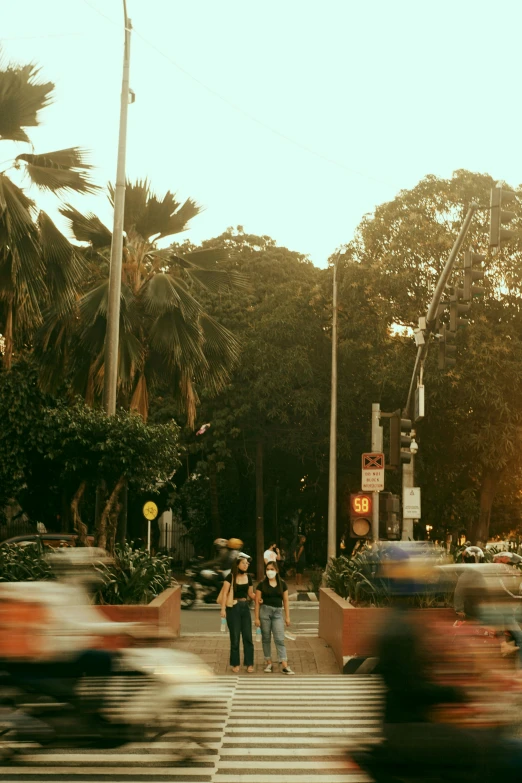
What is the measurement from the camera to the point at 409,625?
5512mm

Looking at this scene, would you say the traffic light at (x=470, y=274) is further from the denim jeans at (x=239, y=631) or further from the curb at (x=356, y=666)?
the denim jeans at (x=239, y=631)

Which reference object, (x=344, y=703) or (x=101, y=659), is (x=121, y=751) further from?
(x=344, y=703)

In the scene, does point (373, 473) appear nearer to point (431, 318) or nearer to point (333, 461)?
point (431, 318)

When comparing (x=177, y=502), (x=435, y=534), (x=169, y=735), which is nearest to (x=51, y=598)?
(x=169, y=735)

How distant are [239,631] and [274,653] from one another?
2.43 meters

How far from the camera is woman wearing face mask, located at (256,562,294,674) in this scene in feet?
49.8

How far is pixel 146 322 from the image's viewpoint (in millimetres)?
23250

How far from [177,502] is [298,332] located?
40.0ft

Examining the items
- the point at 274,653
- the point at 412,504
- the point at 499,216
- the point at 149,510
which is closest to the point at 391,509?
the point at 412,504

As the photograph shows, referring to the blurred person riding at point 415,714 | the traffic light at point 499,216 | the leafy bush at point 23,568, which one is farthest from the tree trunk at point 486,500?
the blurred person riding at point 415,714

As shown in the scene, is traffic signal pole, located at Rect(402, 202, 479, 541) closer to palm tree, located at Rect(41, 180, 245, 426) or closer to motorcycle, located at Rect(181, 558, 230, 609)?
palm tree, located at Rect(41, 180, 245, 426)

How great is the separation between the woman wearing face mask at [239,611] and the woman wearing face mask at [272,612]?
0.20 metres

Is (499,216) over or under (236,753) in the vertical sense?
over

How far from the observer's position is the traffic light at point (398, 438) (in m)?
18.9
